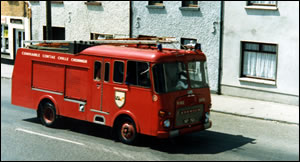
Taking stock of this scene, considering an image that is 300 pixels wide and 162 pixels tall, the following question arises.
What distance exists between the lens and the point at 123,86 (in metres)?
12.3

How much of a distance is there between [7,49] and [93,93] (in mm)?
19328

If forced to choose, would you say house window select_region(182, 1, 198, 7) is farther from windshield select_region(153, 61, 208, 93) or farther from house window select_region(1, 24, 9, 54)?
house window select_region(1, 24, 9, 54)

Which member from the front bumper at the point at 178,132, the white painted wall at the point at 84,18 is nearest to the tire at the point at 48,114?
the front bumper at the point at 178,132

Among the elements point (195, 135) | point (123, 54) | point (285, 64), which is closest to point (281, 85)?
point (285, 64)

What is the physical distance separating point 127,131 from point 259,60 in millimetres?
9271

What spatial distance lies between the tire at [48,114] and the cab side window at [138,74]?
3.03 m

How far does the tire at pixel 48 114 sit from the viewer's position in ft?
46.6

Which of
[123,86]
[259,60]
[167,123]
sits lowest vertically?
[167,123]

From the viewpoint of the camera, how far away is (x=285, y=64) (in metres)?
19.0

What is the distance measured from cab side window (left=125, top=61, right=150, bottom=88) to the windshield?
0.26 metres

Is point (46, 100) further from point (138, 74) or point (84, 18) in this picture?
point (84, 18)

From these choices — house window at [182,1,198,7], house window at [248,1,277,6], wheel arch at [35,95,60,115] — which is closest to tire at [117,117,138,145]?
wheel arch at [35,95,60,115]

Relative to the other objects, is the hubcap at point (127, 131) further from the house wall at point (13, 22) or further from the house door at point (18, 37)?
the house door at point (18, 37)

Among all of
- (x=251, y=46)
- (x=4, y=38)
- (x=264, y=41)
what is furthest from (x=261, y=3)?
(x=4, y=38)
